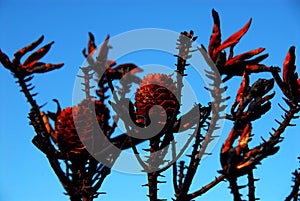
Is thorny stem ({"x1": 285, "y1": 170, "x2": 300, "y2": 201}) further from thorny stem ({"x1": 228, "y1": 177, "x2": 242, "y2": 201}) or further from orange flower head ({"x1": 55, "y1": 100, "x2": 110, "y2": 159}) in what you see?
orange flower head ({"x1": 55, "y1": 100, "x2": 110, "y2": 159})

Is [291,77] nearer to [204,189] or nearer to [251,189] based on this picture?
[251,189]

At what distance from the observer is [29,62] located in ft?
8.04

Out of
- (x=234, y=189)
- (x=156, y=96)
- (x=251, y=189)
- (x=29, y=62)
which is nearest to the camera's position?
(x=234, y=189)

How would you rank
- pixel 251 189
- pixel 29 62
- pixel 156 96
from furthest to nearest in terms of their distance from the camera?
1. pixel 156 96
2. pixel 251 189
3. pixel 29 62

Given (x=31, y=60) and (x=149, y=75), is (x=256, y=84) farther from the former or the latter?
(x=31, y=60)

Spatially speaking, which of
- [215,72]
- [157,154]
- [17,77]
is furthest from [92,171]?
[215,72]

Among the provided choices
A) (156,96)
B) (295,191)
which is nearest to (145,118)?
(156,96)

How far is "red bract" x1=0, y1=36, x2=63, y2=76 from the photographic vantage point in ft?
7.84

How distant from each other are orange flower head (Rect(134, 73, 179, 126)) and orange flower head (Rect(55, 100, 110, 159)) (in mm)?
281

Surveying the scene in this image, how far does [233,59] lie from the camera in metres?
2.62

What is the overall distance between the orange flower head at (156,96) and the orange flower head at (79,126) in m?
0.28

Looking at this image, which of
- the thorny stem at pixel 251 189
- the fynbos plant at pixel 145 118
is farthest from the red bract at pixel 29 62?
the thorny stem at pixel 251 189

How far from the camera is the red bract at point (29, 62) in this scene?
239 centimetres

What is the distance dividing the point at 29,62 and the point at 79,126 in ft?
1.60
